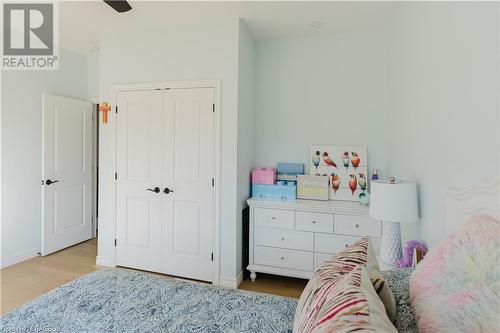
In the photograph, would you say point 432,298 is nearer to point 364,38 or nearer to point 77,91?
point 364,38

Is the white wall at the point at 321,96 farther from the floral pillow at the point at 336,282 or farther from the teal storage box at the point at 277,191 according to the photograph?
the floral pillow at the point at 336,282

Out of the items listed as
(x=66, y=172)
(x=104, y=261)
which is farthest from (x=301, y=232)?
(x=66, y=172)

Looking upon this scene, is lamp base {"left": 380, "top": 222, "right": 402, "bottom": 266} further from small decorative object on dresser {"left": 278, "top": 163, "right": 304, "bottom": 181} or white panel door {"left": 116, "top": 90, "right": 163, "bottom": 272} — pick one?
white panel door {"left": 116, "top": 90, "right": 163, "bottom": 272}

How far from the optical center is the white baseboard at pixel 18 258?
129 inches

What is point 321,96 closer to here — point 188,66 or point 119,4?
point 188,66

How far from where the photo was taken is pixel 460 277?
806 mm

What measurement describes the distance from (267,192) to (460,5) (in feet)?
7.44

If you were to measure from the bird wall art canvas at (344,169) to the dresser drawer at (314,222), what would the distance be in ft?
1.31

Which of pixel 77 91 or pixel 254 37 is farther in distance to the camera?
pixel 77 91

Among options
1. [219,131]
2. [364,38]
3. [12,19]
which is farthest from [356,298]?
[12,19]

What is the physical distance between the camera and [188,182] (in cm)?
305

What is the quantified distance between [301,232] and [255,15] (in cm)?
217

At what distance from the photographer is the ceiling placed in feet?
8.45

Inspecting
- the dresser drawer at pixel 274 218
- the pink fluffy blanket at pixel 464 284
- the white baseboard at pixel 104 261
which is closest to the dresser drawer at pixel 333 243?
the dresser drawer at pixel 274 218
